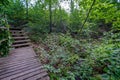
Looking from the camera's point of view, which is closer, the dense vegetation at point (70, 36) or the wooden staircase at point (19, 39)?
the dense vegetation at point (70, 36)

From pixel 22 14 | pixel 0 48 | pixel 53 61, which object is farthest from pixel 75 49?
pixel 22 14

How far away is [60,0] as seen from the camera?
29.7 feet

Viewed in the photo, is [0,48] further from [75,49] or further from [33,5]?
[33,5]

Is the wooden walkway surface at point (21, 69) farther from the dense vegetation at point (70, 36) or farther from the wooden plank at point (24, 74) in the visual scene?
the dense vegetation at point (70, 36)

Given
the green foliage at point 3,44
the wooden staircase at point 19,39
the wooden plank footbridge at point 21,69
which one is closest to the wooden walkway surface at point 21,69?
the wooden plank footbridge at point 21,69

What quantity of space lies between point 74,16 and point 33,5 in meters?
3.16

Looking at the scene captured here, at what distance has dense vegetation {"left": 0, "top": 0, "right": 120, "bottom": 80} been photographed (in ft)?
14.1

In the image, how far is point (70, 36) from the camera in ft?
27.1

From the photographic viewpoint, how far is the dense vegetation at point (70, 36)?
4301mm

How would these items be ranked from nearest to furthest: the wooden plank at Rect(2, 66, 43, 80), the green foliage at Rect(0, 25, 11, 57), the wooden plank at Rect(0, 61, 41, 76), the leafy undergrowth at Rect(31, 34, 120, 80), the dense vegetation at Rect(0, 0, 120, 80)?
the wooden plank at Rect(2, 66, 43, 80) → the wooden plank at Rect(0, 61, 41, 76) → the leafy undergrowth at Rect(31, 34, 120, 80) → the dense vegetation at Rect(0, 0, 120, 80) → the green foliage at Rect(0, 25, 11, 57)

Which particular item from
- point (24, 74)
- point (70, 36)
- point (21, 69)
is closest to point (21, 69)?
point (21, 69)

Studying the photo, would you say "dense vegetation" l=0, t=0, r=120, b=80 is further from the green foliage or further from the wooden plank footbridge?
the green foliage

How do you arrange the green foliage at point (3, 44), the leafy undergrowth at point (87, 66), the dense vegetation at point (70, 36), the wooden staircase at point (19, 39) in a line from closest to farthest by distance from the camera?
1. the leafy undergrowth at point (87, 66)
2. the dense vegetation at point (70, 36)
3. the green foliage at point (3, 44)
4. the wooden staircase at point (19, 39)

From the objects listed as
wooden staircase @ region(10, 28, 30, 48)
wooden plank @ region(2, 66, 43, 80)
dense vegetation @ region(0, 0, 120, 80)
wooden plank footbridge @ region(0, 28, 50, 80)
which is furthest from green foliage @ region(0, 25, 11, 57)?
wooden plank @ region(2, 66, 43, 80)
